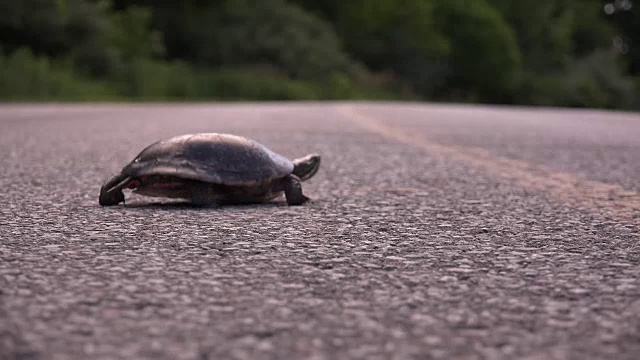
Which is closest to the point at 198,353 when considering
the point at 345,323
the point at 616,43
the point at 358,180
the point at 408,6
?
the point at 345,323

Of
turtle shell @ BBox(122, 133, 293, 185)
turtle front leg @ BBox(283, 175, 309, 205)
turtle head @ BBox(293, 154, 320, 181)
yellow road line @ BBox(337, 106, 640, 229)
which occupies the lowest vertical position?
yellow road line @ BBox(337, 106, 640, 229)

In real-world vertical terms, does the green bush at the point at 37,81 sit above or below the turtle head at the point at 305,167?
A: below

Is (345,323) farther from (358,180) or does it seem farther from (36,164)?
(36,164)

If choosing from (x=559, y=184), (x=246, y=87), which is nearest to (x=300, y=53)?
(x=246, y=87)

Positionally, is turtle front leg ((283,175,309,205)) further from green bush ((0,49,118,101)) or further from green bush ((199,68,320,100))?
green bush ((199,68,320,100))

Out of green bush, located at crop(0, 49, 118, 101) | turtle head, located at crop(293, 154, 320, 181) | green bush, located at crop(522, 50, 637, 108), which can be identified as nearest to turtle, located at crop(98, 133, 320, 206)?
turtle head, located at crop(293, 154, 320, 181)

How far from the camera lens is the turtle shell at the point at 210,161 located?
3699 millimetres

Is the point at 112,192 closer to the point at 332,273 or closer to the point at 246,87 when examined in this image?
the point at 332,273

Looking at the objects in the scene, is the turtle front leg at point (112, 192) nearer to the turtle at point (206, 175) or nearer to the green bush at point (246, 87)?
the turtle at point (206, 175)

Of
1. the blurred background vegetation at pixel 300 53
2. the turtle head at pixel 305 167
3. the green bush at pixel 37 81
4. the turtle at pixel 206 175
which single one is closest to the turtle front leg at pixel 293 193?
the turtle at pixel 206 175

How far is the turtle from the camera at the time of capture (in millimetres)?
3703

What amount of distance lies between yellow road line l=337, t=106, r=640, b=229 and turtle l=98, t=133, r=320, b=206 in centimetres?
125

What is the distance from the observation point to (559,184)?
4871 millimetres

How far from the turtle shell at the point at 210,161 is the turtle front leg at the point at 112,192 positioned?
0.15 feet
